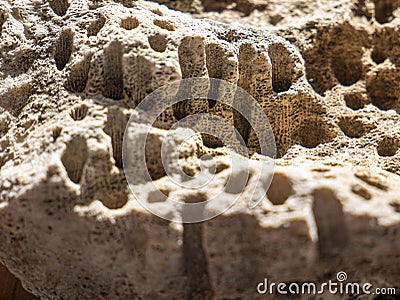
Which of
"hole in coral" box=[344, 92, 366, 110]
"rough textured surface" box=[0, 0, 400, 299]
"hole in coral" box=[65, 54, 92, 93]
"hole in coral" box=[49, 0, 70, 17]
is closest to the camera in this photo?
"rough textured surface" box=[0, 0, 400, 299]

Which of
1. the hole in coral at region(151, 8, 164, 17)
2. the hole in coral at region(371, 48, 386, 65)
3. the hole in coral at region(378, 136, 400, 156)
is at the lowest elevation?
the hole in coral at region(378, 136, 400, 156)

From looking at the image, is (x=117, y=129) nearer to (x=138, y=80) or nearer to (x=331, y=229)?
(x=138, y=80)

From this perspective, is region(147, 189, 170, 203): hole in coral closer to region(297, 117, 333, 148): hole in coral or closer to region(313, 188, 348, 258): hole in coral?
region(313, 188, 348, 258): hole in coral

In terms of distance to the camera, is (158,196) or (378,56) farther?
(378,56)

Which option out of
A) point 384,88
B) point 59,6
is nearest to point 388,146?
point 384,88

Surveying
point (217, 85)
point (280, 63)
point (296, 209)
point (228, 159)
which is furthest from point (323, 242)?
point (280, 63)

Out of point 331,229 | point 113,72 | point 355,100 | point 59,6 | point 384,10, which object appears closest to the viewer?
point 331,229

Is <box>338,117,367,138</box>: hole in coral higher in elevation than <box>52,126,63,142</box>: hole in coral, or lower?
lower

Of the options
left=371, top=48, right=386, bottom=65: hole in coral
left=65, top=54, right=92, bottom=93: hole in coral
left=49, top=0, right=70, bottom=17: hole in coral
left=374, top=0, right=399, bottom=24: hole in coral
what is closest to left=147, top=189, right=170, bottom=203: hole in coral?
left=65, top=54, right=92, bottom=93: hole in coral
